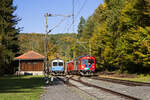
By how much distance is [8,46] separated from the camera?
48.4m

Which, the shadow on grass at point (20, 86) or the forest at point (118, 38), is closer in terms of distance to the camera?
the shadow on grass at point (20, 86)

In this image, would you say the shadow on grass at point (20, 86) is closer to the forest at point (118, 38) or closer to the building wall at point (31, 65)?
the forest at point (118, 38)

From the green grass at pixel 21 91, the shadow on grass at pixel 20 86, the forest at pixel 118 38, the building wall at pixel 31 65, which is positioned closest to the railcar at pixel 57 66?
the building wall at pixel 31 65

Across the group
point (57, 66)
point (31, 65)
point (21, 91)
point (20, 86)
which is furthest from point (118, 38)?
point (21, 91)

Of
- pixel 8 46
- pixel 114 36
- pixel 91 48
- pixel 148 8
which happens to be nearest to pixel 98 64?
pixel 91 48

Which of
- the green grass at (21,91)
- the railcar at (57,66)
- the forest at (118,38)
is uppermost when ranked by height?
the forest at (118,38)

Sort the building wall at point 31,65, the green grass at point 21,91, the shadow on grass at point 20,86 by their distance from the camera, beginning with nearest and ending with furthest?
the green grass at point 21,91, the shadow on grass at point 20,86, the building wall at point 31,65

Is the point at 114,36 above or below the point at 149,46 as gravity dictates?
above

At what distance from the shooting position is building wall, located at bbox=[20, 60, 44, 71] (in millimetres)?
53306

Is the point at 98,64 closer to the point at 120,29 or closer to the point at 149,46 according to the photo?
the point at 120,29

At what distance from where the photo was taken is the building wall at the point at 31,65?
53306mm

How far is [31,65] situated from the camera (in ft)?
176

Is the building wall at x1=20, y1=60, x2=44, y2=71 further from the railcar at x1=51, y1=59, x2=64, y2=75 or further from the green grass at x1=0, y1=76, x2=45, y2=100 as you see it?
the green grass at x1=0, y1=76, x2=45, y2=100

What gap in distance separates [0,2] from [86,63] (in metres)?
19.6
